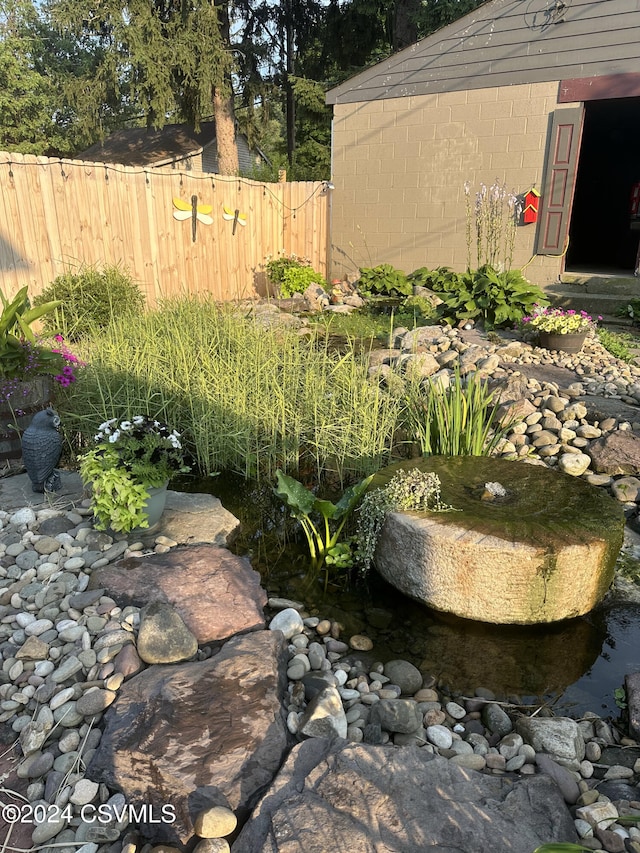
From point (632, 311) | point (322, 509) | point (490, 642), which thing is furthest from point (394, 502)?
point (632, 311)

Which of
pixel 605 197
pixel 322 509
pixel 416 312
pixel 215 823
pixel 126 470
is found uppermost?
pixel 605 197

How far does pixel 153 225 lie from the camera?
7.22 m

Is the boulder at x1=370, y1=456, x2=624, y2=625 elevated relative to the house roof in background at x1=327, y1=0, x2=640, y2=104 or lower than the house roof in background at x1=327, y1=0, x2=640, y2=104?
lower

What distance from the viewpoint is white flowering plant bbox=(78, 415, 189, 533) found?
246 cm

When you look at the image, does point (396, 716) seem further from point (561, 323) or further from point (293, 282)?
point (293, 282)

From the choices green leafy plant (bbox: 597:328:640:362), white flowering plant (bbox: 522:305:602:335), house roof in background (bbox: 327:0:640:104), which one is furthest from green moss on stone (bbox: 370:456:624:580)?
house roof in background (bbox: 327:0:640:104)

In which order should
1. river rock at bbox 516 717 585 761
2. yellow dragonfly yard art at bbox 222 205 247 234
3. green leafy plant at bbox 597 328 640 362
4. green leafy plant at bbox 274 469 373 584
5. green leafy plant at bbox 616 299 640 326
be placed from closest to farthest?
river rock at bbox 516 717 585 761 < green leafy plant at bbox 274 469 373 584 < green leafy plant at bbox 597 328 640 362 < green leafy plant at bbox 616 299 640 326 < yellow dragonfly yard art at bbox 222 205 247 234

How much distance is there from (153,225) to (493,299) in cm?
420

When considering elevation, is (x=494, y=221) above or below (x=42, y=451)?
above

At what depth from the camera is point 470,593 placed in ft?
7.57

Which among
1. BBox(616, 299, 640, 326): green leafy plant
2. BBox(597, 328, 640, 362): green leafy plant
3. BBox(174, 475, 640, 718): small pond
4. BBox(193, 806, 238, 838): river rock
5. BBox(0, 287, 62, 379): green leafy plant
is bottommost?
BBox(174, 475, 640, 718): small pond

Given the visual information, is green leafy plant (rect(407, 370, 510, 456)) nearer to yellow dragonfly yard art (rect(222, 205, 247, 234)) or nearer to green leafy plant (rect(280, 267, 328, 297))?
green leafy plant (rect(280, 267, 328, 297))

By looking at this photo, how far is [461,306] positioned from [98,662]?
5.50 m

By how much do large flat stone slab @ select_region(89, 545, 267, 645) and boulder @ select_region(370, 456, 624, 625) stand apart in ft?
2.12
